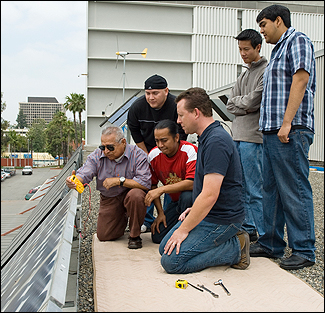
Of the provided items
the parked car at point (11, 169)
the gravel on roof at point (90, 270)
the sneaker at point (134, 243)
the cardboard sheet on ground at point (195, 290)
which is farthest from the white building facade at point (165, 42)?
the cardboard sheet on ground at point (195, 290)

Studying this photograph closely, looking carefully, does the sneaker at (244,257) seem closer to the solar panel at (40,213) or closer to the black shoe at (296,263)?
the black shoe at (296,263)

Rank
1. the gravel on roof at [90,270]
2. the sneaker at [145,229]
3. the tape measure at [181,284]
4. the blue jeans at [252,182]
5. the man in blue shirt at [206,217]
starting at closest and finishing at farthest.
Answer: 1. the tape measure at [181,284]
2. the gravel on roof at [90,270]
3. the man in blue shirt at [206,217]
4. the blue jeans at [252,182]
5. the sneaker at [145,229]

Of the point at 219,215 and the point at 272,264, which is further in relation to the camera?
the point at 272,264

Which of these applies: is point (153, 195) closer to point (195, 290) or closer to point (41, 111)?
point (195, 290)

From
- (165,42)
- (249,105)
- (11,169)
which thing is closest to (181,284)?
(249,105)

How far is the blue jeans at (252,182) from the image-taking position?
3.27m

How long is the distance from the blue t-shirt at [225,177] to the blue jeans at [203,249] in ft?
0.23

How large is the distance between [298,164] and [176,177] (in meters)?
1.16

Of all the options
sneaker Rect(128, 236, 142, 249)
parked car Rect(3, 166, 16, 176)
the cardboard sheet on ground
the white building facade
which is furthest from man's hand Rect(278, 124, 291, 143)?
the white building facade

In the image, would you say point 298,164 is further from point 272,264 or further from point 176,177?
point 176,177

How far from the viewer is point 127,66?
30031 millimetres

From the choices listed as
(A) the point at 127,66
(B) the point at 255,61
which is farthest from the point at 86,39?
A: (B) the point at 255,61

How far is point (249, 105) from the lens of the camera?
319 centimetres

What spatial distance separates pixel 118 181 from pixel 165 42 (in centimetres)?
2935
